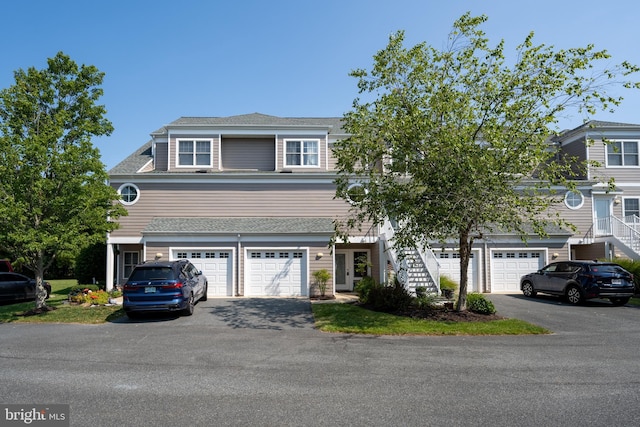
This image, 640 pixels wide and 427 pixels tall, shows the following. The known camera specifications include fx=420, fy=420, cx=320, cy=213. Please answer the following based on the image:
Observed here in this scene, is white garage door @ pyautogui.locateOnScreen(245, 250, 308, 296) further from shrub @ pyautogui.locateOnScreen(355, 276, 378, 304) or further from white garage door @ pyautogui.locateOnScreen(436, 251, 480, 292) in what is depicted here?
white garage door @ pyautogui.locateOnScreen(436, 251, 480, 292)

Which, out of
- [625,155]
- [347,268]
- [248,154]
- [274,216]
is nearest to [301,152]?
[248,154]

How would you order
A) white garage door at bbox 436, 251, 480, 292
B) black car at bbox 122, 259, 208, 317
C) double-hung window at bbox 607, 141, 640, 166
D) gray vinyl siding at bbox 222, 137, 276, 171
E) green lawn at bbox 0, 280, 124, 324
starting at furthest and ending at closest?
1. double-hung window at bbox 607, 141, 640, 166
2. gray vinyl siding at bbox 222, 137, 276, 171
3. white garage door at bbox 436, 251, 480, 292
4. green lawn at bbox 0, 280, 124, 324
5. black car at bbox 122, 259, 208, 317

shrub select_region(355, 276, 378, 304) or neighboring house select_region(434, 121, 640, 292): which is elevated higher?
neighboring house select_region(434, 121, 640, 292)

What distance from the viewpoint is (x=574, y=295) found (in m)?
15.8

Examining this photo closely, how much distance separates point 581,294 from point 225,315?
12.8 meters

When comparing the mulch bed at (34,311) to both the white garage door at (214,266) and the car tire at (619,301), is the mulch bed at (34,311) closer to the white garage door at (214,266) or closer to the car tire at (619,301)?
the white garage door at (214,266)

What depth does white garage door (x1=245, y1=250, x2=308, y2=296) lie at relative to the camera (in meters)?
18.3

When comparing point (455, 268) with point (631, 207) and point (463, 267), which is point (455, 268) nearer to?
point (463, 267)

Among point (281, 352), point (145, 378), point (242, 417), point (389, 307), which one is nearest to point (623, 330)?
point (389, 307)

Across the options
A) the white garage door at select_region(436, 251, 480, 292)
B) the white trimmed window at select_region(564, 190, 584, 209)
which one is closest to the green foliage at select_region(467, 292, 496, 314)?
the white garage door at select_region(436, 251, 480, 292)

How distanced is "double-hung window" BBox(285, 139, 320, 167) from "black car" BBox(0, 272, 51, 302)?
1243cm

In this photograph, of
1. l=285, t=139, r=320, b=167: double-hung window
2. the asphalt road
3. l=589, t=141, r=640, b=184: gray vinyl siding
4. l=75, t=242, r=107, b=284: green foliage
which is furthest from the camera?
l=75, t=242, r=107, b=284: green foliage

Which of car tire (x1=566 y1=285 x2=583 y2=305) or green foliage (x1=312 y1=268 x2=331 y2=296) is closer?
car tire (x1=566 y1=285 x2=583 y2=305)

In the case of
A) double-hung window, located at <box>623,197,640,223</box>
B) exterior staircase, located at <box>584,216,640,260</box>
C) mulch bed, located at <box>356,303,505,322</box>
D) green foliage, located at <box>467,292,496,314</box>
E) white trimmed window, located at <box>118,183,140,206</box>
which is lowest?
mulch bed, located at <box>356,303,505,322</box>
